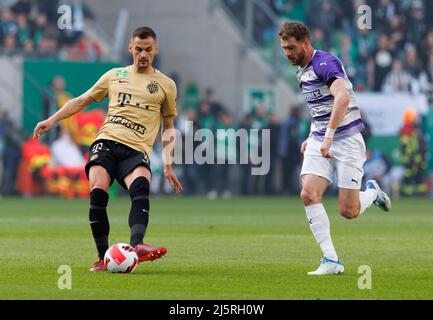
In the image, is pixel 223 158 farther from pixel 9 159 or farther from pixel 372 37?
pixel 372 37

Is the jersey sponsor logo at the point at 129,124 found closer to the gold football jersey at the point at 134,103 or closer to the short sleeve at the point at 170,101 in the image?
the gold football jersey at the point at 134,103

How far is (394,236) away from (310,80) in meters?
5.80

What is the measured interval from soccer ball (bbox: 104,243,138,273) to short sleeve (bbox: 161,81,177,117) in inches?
65.9

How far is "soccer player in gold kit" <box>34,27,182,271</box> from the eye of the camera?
1205cm

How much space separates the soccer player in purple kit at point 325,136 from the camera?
1174cm

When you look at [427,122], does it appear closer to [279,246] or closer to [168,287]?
[279,246]

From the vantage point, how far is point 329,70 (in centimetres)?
1185

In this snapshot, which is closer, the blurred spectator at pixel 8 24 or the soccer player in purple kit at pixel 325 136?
the soccer player in purple kit at pixel 325 136

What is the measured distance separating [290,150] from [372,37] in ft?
14.6

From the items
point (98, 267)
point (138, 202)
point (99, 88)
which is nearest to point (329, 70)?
point (138, 202)

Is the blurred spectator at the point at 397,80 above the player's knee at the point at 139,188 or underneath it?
above

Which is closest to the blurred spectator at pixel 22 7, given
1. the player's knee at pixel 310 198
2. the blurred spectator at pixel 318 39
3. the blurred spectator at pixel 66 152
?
the blurred spectator at pixel 66 152
